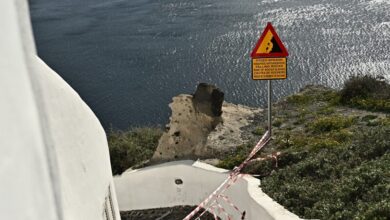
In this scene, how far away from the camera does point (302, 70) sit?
990 inches

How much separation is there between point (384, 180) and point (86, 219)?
5146 mm

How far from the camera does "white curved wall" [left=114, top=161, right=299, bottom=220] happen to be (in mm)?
9391

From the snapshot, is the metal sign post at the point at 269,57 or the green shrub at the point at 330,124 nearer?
the metal sign post at the point at 269,57

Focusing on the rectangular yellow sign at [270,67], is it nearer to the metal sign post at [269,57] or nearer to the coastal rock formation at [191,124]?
the metal sign post at [269,57]

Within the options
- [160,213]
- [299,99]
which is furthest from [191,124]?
[299,99]

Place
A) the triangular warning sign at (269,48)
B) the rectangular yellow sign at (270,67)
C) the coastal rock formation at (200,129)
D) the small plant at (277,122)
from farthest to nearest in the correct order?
the small plant at (277,122) < the coastal rock formation at (200,129) < the rectangular yellow sign at (270,67) < the triangular warning sign at (269,48)

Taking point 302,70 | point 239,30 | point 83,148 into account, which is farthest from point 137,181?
point 239,30

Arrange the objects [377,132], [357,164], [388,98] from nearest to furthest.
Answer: [357,164], [377,132], [388,98]

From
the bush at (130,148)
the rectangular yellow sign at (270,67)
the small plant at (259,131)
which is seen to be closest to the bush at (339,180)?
the rectangular yellow sign at (270,67)

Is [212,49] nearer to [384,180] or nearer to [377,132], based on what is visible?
[377,132]

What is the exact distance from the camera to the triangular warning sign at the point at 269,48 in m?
10.0

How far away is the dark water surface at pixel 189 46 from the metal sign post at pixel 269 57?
10139 millimetres

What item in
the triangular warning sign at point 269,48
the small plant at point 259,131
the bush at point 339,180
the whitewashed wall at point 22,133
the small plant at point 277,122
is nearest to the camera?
the whitewashed wall at point 22,133

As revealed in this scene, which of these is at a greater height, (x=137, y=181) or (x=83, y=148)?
(x=83, y=148)
